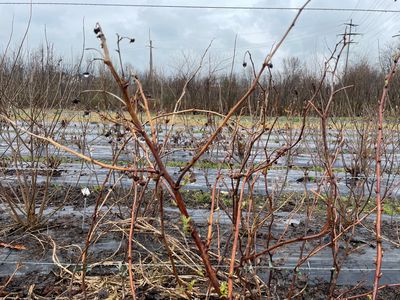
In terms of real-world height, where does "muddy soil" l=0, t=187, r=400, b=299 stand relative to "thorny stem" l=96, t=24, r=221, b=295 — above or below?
below

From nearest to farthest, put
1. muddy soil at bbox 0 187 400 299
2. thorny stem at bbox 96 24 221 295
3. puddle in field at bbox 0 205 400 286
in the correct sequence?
1. thorny stem at bbox 96 24 221 295
2. muddy soil at bbox 0 187 400 299
3. puddle in field at bbox 0 205 400 286

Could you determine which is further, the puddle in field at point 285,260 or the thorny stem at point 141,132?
the puddle in field at point 285,260

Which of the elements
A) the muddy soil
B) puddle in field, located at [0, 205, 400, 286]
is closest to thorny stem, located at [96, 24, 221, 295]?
the muddy soil

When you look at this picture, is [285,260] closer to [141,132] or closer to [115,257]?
[115,257]

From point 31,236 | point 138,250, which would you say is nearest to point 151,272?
point 138,250

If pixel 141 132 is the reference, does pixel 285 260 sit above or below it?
below

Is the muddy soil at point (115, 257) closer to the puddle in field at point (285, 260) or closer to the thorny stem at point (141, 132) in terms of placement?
the puddle in field at point (285, 260)

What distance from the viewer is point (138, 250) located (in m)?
3.16

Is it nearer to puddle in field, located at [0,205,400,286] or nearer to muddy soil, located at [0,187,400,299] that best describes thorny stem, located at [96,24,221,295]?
muddy soil, located at [0,187,400,299]

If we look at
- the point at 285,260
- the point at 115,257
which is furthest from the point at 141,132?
the point at 285,260

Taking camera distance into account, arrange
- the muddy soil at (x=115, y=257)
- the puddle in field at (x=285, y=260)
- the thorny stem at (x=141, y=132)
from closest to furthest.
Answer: the thorny stem at (x=141, y=132) → the muddy soil at (x=115, y=257) → the puddle in field at (x=285, y=260)

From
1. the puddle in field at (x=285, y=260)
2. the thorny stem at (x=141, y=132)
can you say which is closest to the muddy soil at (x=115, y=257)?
the puddle in field at (x=285, y=260)

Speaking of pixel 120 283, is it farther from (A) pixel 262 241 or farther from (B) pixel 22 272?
(A) pixel 262 241

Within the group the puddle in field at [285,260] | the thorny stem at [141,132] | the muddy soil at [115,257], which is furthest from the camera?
the puddle in field at [285,260]
